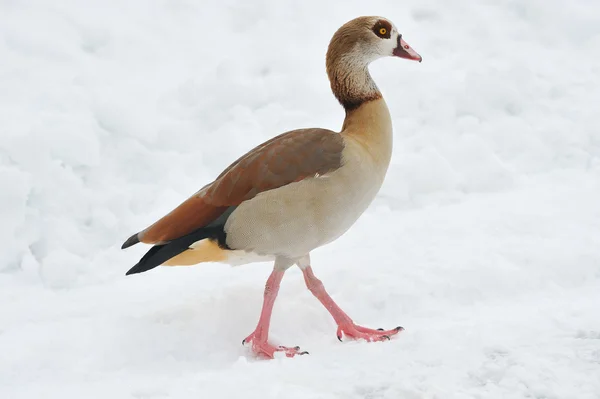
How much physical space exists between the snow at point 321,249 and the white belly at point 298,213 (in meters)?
0.55

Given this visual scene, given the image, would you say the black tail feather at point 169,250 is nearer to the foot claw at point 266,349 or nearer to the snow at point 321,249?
the snow at point 321,249

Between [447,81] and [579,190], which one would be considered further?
[447,81]

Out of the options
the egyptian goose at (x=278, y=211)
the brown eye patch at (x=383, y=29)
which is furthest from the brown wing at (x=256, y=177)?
the brown eye patch at (x=383, y=29)

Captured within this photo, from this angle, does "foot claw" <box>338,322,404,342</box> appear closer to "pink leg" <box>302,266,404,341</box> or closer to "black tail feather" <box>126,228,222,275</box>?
"pink leg" <box>302,266,404,341</box>

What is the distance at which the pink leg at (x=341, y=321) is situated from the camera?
3695 mm

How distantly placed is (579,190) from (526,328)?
99.0 inches

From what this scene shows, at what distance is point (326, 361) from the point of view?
310 cm

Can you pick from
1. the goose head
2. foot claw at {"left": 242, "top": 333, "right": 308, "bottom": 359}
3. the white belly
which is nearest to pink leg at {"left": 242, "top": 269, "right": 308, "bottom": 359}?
foot claw at {"left": 242, "top": 333, "right": 308, "bottom": 359}

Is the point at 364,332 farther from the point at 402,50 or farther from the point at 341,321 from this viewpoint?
the point at 402,50

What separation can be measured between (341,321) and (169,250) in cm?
96

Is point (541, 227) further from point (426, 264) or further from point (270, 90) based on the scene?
point (270, 90)

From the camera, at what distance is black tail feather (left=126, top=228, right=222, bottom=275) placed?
11.9ft

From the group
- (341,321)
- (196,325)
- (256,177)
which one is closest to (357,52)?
(256,177)

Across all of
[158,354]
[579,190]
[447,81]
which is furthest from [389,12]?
[158,354]
